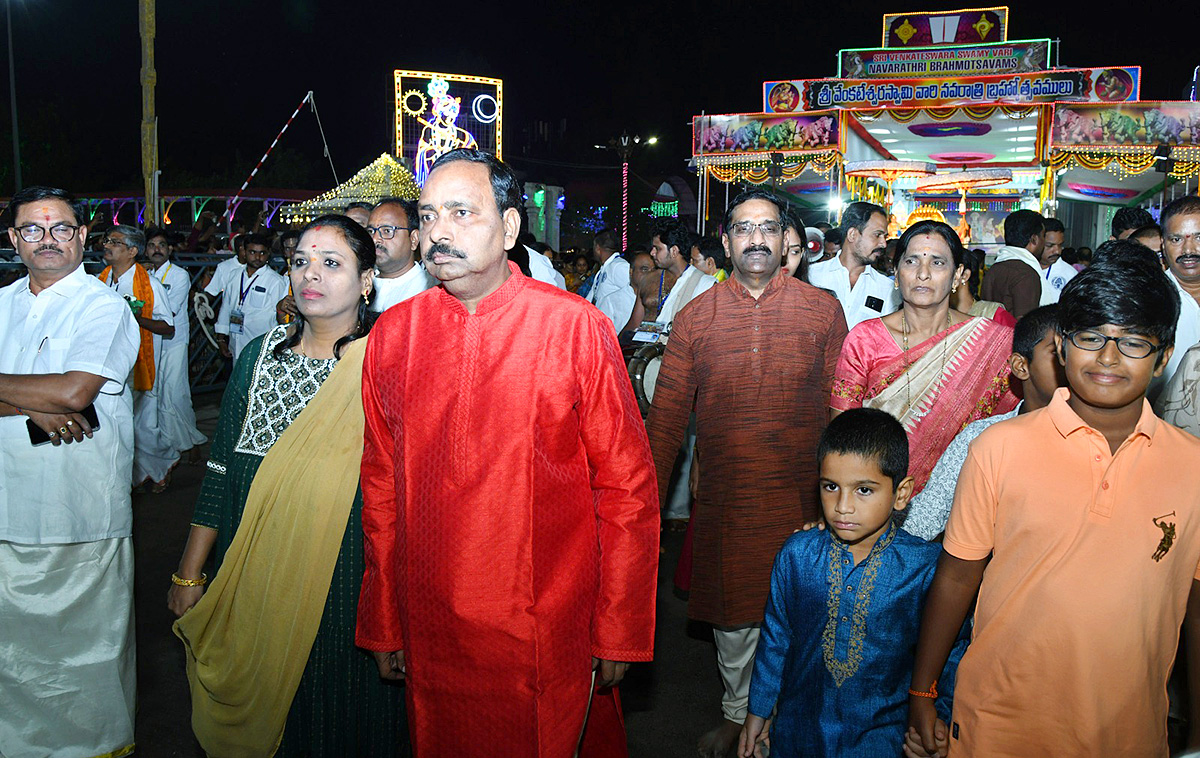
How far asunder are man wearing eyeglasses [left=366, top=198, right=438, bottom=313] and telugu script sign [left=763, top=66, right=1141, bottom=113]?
16.2m

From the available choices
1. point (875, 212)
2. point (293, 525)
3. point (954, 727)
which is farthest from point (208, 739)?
point (875, 212)

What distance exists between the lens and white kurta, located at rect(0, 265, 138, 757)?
3080 millimetres

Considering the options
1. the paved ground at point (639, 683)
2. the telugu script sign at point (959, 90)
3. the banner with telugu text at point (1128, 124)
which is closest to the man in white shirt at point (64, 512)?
the paved ground at point (639, 683)

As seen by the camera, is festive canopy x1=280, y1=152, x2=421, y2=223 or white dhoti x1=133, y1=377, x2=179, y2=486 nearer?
white dhoti x1=133, y1=377, x2=179, y2=486

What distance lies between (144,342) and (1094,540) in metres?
6.48

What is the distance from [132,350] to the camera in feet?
10.5

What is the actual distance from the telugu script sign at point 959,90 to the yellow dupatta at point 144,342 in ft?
49.3

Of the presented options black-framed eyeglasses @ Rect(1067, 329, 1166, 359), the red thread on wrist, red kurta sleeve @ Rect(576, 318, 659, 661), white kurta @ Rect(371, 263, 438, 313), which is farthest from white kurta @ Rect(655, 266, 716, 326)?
black-framed eyeglasses @ Rect(1067, 329, 1166, 359)

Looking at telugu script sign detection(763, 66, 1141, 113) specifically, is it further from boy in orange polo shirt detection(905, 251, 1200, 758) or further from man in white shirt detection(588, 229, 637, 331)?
boy in orange polo shirt detection(905, 251, 1200, 758)

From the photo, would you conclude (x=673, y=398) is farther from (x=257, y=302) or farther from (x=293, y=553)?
(x=257, y=302)

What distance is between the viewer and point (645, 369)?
500 cm

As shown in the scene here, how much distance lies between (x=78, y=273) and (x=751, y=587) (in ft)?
8.57

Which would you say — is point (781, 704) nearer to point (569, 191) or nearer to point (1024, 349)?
point (1024, 349)

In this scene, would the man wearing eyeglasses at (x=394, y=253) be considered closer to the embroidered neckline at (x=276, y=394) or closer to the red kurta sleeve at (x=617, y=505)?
the embroidered neckline at (x=276, y=394)
